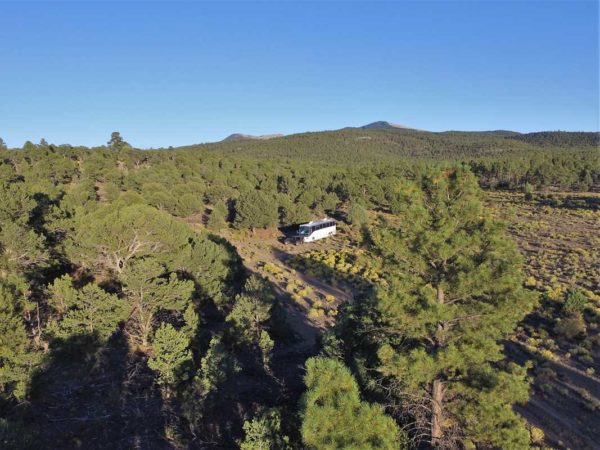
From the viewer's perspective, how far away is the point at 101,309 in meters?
14.5

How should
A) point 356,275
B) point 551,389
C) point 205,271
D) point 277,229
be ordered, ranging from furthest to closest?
Answer: point 277,229 → point 356,275 → point 205,271 → point 551,389

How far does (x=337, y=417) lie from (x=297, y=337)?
13477mm

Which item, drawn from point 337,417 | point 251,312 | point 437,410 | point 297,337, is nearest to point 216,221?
point 297,337

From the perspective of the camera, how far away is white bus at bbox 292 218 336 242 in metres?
43.5

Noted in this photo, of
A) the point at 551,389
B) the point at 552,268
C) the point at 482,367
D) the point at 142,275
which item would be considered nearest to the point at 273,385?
the point at 142,275

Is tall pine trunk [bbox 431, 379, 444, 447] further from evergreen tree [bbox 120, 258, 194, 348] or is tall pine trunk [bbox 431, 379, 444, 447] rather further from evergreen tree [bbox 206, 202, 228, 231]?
evergreen tree [bbox 206, 202, 228, 231]

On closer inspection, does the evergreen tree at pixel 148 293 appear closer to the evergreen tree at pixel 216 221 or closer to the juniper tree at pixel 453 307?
the juniper tree at pixel 453 307

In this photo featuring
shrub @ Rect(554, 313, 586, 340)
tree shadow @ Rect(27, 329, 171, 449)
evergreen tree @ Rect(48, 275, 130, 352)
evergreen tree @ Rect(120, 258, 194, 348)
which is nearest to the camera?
tree shadow @ Rect(27, 329, 171, 449)

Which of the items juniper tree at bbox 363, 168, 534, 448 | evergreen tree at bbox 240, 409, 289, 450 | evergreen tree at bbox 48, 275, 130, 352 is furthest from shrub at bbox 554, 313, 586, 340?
evergreen tree at bbox 48, 275, 130, 352

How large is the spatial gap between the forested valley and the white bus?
10.3 m

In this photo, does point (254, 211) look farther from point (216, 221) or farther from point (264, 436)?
point (264, 436)

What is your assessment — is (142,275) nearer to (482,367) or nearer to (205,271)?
(205,271)

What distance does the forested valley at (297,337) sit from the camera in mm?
8414

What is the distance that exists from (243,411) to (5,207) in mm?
13331
